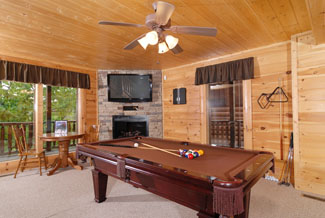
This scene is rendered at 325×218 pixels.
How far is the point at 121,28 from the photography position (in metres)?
2.64

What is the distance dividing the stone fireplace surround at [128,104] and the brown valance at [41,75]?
434 millimetres

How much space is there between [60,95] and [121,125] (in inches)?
66.7

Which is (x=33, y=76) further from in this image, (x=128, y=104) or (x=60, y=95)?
(x=128, y=104)

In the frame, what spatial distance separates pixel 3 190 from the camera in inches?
115

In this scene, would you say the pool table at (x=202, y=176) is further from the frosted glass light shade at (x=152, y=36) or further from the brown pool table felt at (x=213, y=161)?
the frosted glass light shade at (x=152, y=36)

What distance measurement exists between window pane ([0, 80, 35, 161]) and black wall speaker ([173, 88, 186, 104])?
3.32m

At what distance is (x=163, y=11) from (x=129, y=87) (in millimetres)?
3522

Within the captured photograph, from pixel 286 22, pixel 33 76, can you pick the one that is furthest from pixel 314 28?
pixel 33 76

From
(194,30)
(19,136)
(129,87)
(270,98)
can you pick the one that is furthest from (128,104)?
(194,30)

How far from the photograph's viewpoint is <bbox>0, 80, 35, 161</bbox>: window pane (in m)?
4.06

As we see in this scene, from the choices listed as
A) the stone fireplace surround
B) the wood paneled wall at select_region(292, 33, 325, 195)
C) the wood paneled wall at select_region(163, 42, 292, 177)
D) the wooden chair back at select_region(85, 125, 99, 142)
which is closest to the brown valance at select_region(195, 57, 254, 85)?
the wood paneled wall at select_region(163, 42, 292, 177)

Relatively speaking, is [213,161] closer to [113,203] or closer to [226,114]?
[113,203]

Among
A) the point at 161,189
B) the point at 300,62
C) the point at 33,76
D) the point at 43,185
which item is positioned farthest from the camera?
the point at 33,76

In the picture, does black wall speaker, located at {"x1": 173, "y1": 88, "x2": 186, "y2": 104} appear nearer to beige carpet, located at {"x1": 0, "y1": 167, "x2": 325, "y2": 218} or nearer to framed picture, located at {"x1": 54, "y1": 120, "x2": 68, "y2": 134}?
beige carpet, located at {"x1": 0, "y1": 167, "x2": 325, "y2": 218}
